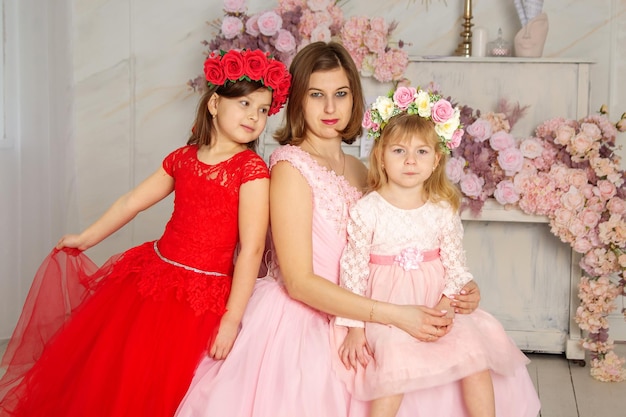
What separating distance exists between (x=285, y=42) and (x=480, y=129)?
1002 mm

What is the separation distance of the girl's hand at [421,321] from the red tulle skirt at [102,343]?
49 centimetres

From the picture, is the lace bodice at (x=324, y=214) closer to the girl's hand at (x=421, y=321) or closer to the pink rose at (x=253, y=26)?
the girl's hand at (x=421, y=321)

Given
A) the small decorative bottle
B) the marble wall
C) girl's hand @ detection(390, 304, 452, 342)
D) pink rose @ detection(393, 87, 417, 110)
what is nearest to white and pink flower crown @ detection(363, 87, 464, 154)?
pink rose @ detection(393, 87, 417, 110)

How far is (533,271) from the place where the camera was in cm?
377

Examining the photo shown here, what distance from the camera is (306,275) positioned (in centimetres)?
210

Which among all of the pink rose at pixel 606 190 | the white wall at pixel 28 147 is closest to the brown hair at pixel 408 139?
the pink rose at pixel 606 190

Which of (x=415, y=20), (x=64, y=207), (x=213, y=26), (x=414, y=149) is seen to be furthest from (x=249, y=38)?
(x=414, y=149)

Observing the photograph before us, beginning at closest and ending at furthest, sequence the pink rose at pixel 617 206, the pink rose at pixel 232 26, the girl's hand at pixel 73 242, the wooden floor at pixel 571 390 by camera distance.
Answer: the girl's hand at pixel 73 242 → the wooden floor at pixel 571 390 → the pink rose at pixel 617 206 → the pink rose at pixel 232 26

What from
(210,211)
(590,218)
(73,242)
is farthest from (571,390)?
(73,242)

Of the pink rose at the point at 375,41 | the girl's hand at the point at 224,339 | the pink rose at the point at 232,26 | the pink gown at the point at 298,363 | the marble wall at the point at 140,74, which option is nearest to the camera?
the pink gown at the point at 298,363

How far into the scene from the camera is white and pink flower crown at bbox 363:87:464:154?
2217mm

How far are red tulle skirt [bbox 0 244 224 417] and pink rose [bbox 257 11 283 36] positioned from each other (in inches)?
63.8

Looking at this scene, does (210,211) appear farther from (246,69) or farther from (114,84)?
(114,84)

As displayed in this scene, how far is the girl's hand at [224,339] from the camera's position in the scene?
2033 millimetres
